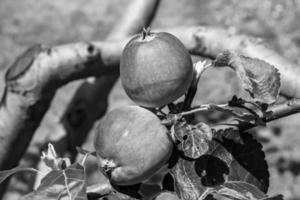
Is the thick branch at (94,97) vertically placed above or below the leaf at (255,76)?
below

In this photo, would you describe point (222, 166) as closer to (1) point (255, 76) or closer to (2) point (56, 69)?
(1) point (255, 76)

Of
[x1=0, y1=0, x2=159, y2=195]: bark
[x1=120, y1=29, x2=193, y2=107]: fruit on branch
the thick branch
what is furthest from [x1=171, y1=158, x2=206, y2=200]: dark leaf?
the thick branch

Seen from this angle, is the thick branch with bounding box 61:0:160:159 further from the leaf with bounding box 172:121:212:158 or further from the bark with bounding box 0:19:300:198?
the leaf with bounding box 172:121:212:158

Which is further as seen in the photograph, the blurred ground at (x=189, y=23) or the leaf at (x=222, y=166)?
the blurred ground at (x=189, y=23)

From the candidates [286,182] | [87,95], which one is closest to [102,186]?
[87,95]

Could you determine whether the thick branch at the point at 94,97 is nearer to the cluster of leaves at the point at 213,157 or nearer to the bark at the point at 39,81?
the bark at the point at 39,81

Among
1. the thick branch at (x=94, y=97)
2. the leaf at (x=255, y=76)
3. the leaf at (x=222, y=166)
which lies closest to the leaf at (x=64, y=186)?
the leaf at (x=222, y=166)

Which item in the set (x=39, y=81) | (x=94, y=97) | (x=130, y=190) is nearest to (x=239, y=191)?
(x=130, y=190)
